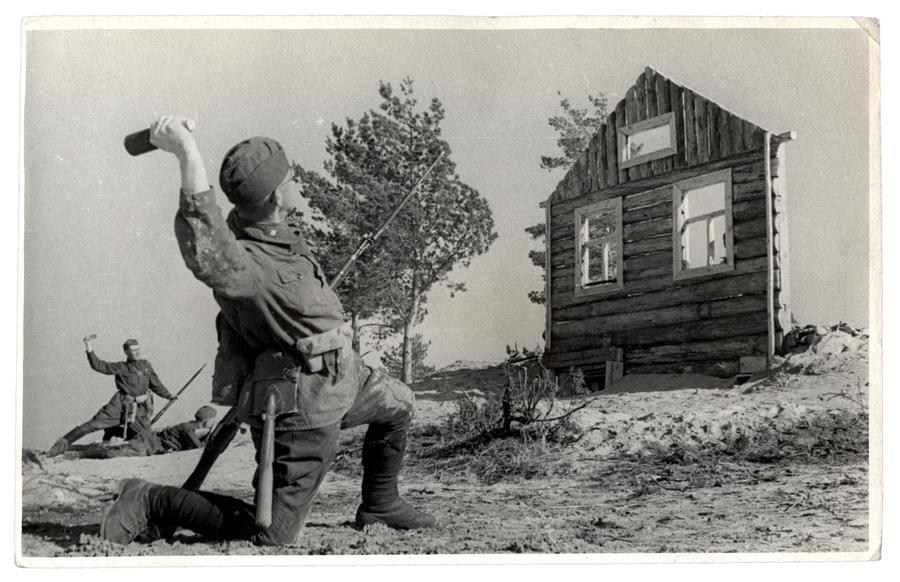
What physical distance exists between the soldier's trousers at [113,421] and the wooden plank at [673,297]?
7.81 feet

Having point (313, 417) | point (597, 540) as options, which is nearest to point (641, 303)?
point (597, 540)

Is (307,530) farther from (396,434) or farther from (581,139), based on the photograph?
(581,139)

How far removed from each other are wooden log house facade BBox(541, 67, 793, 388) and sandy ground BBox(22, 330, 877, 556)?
359mm

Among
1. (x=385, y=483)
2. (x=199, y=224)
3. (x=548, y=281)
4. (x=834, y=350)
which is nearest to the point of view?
(x=199, y=224)

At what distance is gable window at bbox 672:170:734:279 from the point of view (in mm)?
6953

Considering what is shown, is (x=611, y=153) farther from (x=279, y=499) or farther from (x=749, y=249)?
(x=279, y=499)

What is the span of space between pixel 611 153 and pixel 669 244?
26.5 inches

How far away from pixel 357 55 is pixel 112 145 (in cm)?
145

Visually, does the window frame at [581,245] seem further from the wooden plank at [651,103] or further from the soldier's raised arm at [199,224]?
the soldier's raised arm at [199,224]

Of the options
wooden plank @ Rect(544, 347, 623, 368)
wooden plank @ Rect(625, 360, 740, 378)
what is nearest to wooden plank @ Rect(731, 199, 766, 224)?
wooden plank @ Rect(625, 360, 740, 378)

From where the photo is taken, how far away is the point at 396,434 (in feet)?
18.5

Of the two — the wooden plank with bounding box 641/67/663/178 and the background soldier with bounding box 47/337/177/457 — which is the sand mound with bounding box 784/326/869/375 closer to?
the wooden plank with bounding box 641/67/663/178

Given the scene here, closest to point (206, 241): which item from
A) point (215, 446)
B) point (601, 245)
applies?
point (215, 446)

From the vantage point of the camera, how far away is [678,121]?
6.89 metres
